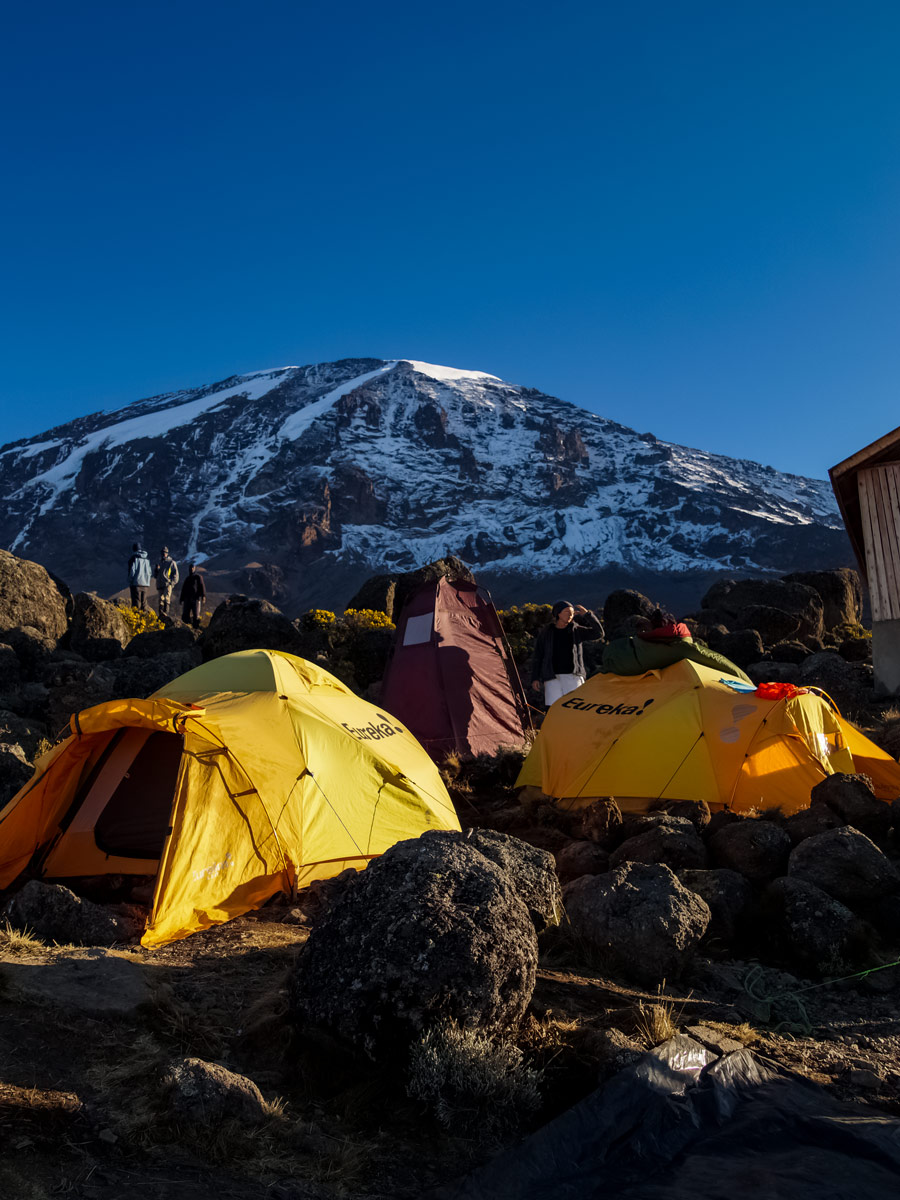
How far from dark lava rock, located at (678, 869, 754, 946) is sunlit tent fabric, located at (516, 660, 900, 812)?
185 centimetres

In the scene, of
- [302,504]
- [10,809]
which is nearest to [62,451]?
[302,504]

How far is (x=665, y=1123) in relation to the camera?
11.4 feet

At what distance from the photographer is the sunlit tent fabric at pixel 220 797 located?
6035 mm

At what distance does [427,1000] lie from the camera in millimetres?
3670

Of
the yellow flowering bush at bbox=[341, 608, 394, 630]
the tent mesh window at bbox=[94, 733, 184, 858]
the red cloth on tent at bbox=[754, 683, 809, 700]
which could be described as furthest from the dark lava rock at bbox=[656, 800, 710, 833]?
the yellow flowering bush at bbox=[341, 608, 394, 630]

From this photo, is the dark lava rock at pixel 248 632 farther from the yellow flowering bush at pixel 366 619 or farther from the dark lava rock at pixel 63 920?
the dark lava rock at pixel 63 920

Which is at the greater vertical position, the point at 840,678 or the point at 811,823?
the point at 840,678

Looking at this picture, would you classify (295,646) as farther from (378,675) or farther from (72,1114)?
(72,1114)

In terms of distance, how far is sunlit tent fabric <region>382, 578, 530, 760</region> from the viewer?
11523 millimetres

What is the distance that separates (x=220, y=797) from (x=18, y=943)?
1.61m

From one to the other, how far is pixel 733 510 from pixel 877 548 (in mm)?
103542

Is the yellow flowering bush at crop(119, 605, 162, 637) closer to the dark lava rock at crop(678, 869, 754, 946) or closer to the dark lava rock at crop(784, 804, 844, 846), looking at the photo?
the dark lava rock at crop(784, 804, 844, 846)

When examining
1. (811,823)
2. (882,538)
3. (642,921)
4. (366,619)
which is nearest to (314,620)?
(366,619)

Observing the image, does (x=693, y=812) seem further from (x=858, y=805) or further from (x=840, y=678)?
(x=840, y=678)
